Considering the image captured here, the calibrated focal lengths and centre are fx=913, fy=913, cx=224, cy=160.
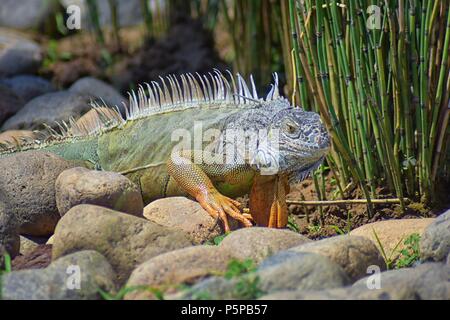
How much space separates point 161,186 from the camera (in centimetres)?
694

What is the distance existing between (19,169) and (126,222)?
1.17 metres

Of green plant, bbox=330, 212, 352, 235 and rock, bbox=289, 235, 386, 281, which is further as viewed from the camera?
green plant, bbox=330, 212, 352, 235

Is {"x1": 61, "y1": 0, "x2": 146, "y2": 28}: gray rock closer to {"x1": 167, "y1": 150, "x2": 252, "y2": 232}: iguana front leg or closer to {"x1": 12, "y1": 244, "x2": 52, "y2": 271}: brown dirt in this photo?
{"x1": 167, "y1": 150, "x2": 252, "y2": 232}: iguana front leg

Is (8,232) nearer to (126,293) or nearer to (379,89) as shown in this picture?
(126,293)

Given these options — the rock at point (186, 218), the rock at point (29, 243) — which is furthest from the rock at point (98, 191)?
the rock at point (29, 243)

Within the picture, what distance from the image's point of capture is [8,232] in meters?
5.58

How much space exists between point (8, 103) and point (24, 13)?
4381 millimetres

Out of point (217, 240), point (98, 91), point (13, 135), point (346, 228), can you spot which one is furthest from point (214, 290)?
point (98, 91)

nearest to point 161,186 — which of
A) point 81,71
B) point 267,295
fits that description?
point 267,295

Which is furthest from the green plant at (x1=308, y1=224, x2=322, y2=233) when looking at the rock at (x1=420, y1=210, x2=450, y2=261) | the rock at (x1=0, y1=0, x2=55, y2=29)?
the rock at (x1=0, y1=0, x2=55, y2=29)

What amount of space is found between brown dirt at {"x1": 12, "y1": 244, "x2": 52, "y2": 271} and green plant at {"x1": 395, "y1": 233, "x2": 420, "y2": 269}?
7.17ft

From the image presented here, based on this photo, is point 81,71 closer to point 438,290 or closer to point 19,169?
point 19,169

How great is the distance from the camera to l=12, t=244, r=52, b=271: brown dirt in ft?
18.0

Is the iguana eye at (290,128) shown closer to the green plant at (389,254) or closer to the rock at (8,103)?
the green plant at (389,254)
